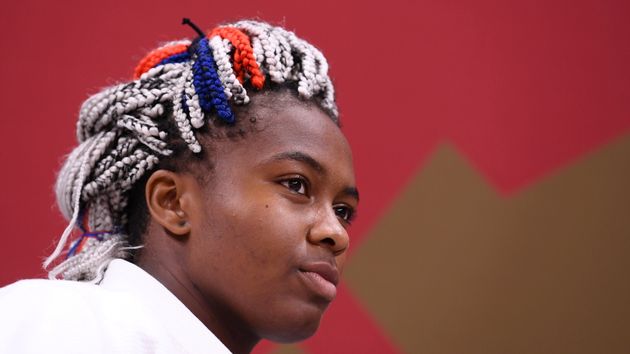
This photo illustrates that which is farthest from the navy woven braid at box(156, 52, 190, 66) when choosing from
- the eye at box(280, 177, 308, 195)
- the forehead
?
the eye at box(280, 177, 308, 195)

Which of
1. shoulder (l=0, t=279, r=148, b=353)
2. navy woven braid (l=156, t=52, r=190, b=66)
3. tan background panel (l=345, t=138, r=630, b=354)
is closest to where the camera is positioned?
shoulder (l=0, t=279, r=148, b=353)

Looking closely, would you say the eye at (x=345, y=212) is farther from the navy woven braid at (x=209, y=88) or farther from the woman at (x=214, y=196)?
the navy woven braid at (x=209, y=88)

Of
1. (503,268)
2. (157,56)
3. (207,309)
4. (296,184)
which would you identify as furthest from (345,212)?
(503,268)

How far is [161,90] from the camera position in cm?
120

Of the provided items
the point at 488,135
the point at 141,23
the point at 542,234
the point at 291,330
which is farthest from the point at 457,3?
the point at 291,330

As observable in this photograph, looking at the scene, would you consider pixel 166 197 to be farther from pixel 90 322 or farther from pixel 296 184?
pixel 90 322

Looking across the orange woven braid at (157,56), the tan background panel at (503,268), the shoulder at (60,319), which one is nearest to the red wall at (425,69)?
the tan background panel at (503,268)

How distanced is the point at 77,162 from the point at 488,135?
0.82 m

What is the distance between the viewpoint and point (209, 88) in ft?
3.82

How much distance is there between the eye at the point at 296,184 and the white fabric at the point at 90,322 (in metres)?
0.20

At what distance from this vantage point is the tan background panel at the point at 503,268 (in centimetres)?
164

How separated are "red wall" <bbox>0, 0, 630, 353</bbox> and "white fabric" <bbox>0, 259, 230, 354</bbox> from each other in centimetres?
63

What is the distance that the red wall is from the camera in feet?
5.38

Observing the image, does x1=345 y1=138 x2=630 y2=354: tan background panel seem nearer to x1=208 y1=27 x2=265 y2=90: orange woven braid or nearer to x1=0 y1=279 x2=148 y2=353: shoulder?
x1=208 y1=27 x2=265 y2=90: orange woven braid
